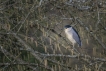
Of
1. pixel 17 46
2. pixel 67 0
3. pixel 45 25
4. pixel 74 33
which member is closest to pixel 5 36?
pixel 17 46

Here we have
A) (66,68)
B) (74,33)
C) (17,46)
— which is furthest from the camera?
(74,33)

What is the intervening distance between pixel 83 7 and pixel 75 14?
215 millimetres

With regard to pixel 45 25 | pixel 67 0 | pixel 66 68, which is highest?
pixel 67 0

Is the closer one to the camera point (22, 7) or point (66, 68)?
Answer: point (66, 68)

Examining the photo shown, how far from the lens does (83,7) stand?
5359 mm

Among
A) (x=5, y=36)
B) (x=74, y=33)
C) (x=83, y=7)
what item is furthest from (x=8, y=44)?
(x=74, y=33)

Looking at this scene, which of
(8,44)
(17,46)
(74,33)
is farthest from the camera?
(74,33)

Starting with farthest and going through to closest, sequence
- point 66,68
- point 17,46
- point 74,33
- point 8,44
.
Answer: point 74,33 → point 17,46 → point 8,44 → point 66,68

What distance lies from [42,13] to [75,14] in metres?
0.49

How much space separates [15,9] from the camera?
215 inches

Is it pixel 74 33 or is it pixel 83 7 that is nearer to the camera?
pixel 83 7

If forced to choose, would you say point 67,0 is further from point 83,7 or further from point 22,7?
point 22,7

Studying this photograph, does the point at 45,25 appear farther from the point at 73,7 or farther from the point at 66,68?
the point at 66,68

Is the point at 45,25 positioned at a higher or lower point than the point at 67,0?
lower
